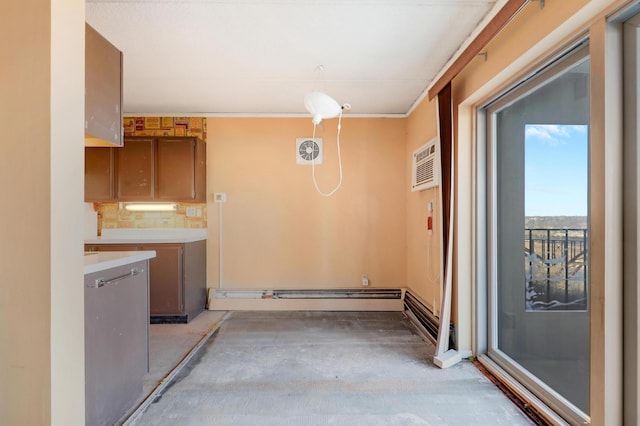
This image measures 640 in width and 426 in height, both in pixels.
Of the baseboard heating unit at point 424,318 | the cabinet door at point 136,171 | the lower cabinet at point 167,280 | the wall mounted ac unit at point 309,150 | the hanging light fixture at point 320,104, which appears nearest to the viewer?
the hanging light fixture at point 320,104

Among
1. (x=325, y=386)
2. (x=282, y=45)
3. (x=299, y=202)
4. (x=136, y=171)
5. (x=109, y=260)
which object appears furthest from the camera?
(x=299, y=202)

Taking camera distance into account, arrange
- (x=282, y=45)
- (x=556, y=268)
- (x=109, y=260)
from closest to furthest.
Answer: (x=109, y=260) → (x=556, y=268) → (x=282, y=45)

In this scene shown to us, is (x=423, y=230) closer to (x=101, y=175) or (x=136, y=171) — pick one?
(x=136, y=171)

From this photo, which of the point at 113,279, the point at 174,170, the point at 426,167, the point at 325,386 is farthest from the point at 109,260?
the point at 426,167

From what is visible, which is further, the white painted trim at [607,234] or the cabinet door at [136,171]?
the cabinet door at [136,171]

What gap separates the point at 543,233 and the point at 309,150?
2.62m

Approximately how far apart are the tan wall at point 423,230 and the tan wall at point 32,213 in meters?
2.55

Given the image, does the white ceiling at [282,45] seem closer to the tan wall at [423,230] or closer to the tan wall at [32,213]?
the tan wall at [423,230]

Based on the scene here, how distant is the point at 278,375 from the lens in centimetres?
222

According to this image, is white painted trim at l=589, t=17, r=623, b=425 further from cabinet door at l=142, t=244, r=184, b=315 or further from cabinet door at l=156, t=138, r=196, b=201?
cabinet door at l=156, t=138, r=196, b=201

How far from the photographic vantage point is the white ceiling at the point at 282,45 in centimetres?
191

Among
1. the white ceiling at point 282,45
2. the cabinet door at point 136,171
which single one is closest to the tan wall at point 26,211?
the white ceiling at point 282,45

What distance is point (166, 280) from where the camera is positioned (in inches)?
130

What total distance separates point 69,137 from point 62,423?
101cm
